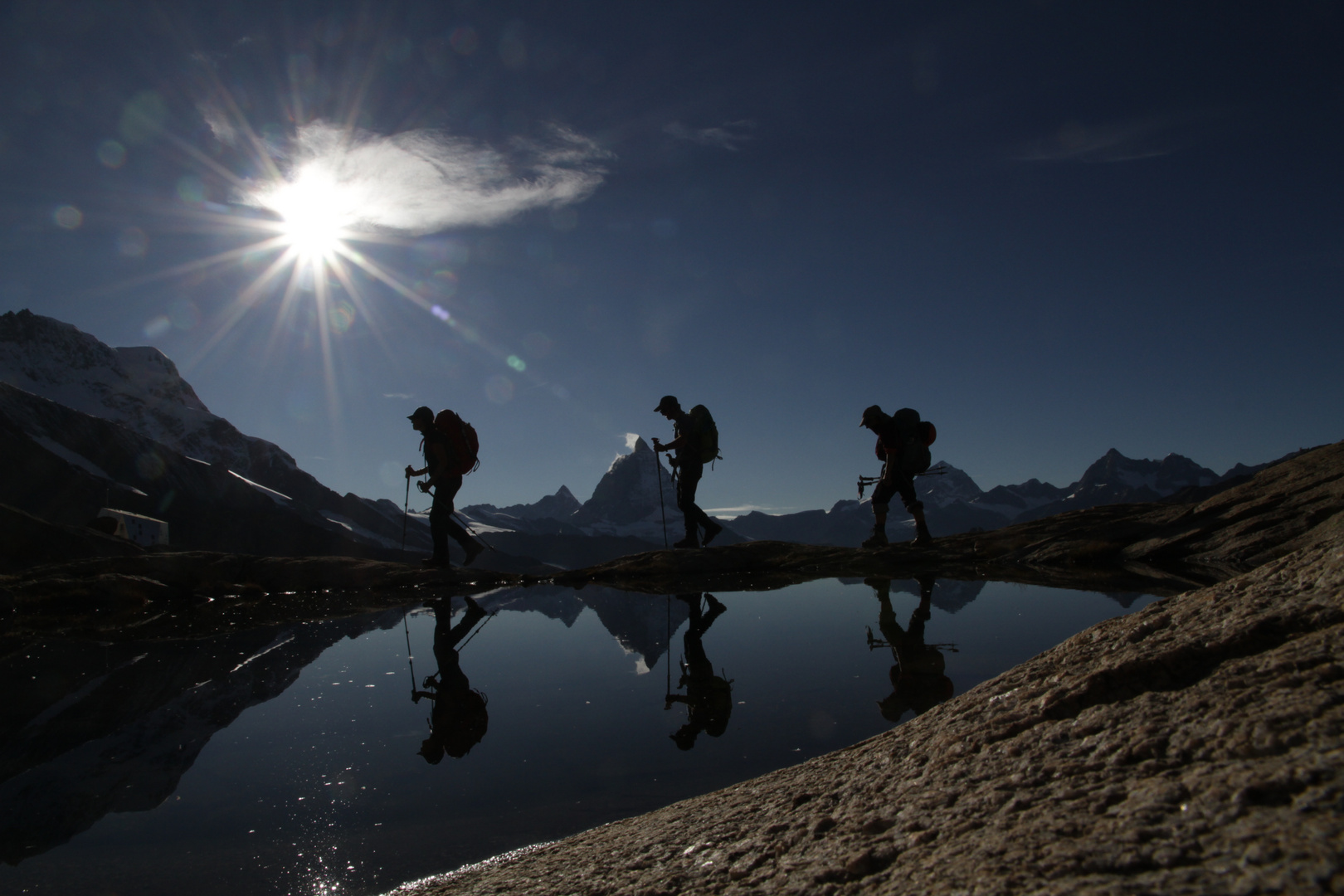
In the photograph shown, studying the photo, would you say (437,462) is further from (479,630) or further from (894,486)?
(894,486)

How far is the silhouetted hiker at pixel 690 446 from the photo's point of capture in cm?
1377

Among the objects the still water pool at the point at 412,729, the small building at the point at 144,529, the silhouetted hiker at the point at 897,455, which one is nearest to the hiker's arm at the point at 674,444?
the silhouetted hiker at the point at 897,455

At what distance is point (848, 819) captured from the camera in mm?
1743

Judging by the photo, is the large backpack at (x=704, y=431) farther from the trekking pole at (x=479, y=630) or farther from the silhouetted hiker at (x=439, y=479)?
the trekking pole at (x=479, y=630)

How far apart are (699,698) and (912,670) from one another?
1399 mm

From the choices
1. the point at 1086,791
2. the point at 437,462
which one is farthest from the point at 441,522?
the point at 1086,791

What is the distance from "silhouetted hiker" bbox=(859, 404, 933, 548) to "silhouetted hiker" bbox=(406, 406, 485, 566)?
320 inches

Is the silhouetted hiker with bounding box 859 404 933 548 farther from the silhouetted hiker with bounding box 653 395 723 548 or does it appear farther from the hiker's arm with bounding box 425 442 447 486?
the hiker's arm with bounding box 425 442 447 486

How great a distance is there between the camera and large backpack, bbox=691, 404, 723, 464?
1399 cm

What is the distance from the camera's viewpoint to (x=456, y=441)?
13227mm

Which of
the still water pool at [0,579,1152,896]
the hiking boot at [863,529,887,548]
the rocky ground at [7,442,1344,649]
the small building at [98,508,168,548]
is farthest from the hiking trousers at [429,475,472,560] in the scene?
the small building at [98,508,168,548]

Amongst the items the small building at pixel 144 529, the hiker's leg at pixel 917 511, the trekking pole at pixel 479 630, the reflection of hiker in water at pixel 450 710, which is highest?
the small building at pixel 144 529

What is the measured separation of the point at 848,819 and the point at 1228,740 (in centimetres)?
88

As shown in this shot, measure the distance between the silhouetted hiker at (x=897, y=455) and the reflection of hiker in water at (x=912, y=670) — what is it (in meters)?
5.71
